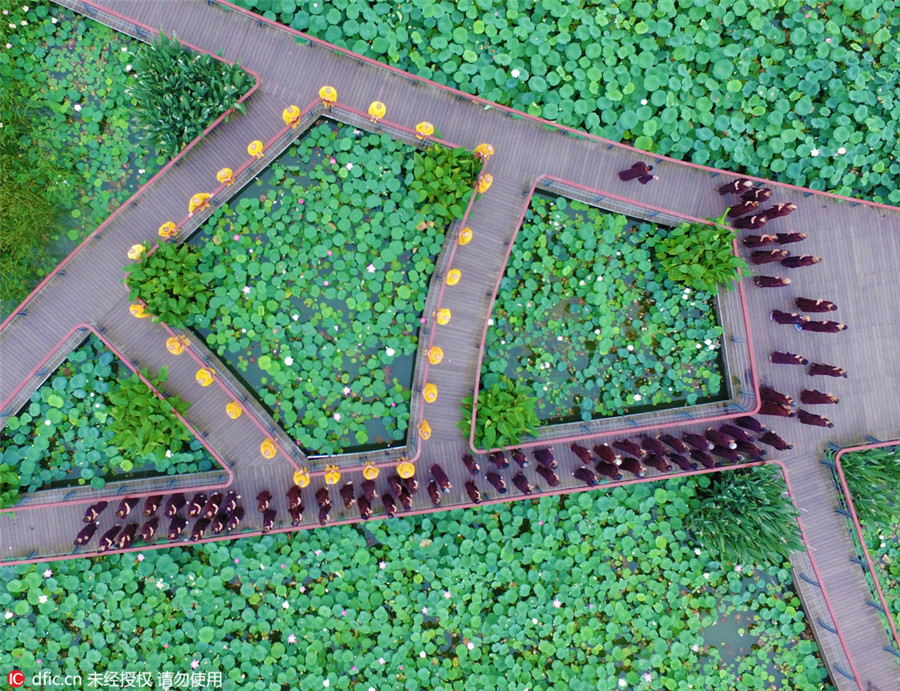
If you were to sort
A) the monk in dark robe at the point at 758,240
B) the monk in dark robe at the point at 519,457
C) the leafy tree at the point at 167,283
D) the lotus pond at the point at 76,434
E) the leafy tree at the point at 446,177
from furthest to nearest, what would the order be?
1. the monk in dark robe at the point at 519,457
2. the lotus pond at the point at 76,434
3. the monk in dark robe at the point at 758,240
4. the leafy tree at the point at 446,177
5. the leafy tree at the point at 167,283

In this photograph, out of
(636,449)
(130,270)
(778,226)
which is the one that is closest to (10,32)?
(130,270)

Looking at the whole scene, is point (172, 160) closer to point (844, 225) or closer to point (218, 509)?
point (218, 509)

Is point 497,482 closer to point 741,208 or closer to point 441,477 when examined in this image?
point 441,477

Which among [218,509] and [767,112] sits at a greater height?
[767,112]

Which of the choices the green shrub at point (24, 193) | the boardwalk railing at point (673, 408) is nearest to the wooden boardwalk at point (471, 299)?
the boardwalk railing at point (673, 408)

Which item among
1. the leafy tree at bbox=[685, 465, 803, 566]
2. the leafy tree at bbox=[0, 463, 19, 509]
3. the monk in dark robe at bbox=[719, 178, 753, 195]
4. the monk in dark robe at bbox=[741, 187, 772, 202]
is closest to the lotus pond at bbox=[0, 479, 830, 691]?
the leafy tree at bbox=[685, 465, 803, 566]

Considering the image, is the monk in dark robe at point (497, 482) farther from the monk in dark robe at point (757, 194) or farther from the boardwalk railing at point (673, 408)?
the monk in dark robe at point (757, 194)
